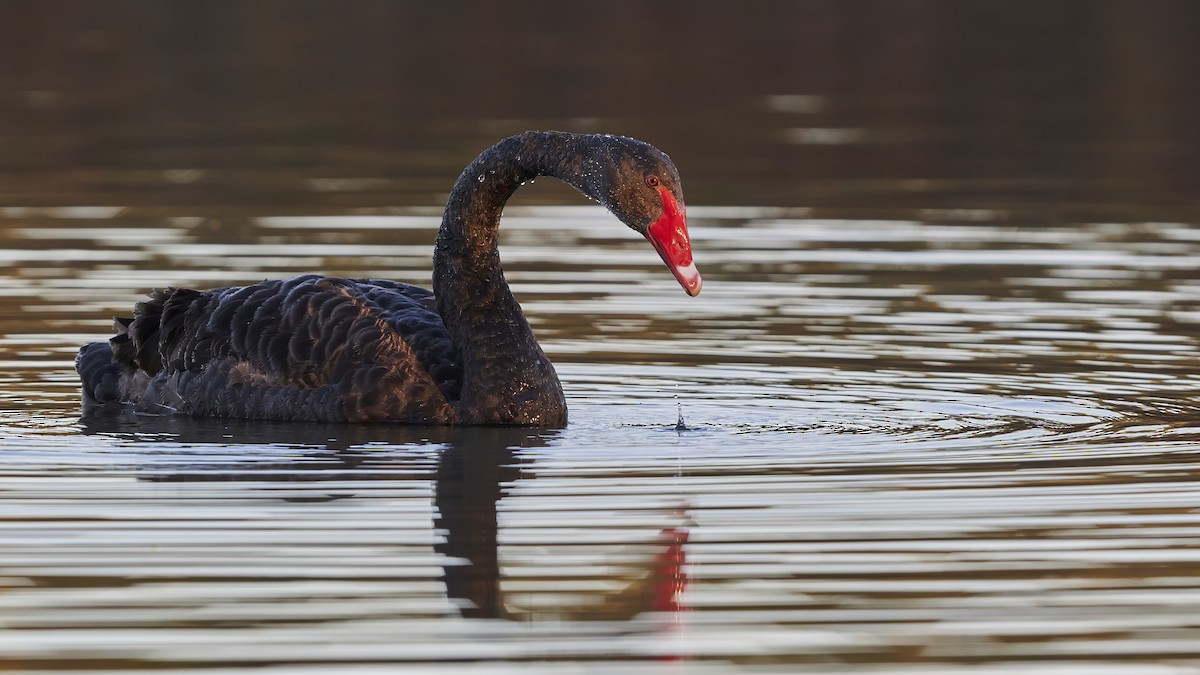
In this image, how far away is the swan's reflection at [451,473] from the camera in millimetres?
7055

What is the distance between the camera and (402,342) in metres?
10.4

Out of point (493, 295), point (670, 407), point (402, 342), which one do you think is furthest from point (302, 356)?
point (670, 407)

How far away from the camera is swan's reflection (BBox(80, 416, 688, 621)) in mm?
7055

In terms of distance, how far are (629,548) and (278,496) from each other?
1.50 meters

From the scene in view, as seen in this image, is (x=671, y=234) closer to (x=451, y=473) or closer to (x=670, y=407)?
(x=451, y=473)

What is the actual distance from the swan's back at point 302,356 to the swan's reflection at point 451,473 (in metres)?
0.10

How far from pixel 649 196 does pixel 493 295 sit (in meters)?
1.29

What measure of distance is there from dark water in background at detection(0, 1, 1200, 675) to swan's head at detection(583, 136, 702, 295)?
859mm

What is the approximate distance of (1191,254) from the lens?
15.4 meters

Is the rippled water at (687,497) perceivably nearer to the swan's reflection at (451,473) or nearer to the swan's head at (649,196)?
the swan's reflection at (451,473)

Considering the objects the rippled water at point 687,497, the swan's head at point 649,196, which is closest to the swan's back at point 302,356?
the rippled water at point 687,497

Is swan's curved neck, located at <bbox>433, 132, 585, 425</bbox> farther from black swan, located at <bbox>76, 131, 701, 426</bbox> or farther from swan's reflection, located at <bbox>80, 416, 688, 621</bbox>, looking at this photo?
swan's reflection, located at <bbox>80, 416, 688, 621</bbox>

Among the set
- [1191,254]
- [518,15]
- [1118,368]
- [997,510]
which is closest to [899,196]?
[1191,254]

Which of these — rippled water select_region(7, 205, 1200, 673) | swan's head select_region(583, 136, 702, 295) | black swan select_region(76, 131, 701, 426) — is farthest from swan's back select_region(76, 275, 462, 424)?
swan's head select_region(583, 136, 702, 295)
